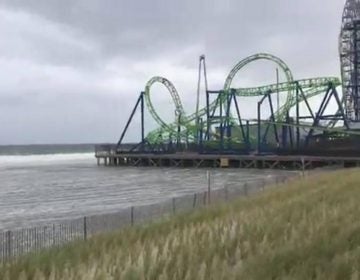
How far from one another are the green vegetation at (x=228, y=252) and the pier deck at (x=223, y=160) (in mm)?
52030

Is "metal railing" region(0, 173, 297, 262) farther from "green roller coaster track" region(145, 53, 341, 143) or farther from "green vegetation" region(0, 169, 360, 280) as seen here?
"green roller coaster track" region(145, 53, 341, 143)

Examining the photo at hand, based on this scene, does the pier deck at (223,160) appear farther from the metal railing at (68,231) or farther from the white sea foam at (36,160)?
the metal railing at (68,231)

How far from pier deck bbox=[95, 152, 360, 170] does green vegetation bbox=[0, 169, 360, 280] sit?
52.0 m

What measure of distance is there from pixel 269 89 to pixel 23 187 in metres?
42.9

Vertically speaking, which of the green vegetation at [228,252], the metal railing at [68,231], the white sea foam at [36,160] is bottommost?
the metal railing at [68,231]

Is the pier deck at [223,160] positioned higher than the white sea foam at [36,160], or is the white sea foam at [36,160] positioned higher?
the white sea foam at [36,160]

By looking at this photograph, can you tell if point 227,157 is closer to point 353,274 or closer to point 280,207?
point 280,207

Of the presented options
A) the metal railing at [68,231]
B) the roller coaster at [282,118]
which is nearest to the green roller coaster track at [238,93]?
the roller coaster at [282,118]

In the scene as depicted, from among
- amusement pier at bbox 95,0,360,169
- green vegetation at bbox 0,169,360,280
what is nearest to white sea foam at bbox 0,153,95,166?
amusement pier at bbox 95,0,360,169

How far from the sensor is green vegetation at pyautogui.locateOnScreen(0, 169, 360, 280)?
7.86 meters

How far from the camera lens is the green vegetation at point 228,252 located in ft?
25.8

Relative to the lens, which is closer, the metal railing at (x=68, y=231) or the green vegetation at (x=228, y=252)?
the green vegetation at (x=228, y=252)

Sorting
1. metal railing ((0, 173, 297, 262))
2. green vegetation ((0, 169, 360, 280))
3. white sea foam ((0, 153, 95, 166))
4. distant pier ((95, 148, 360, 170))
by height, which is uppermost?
white sea foam ((0, 153, 95, 166))

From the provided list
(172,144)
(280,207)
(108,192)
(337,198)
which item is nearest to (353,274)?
(280,207)
